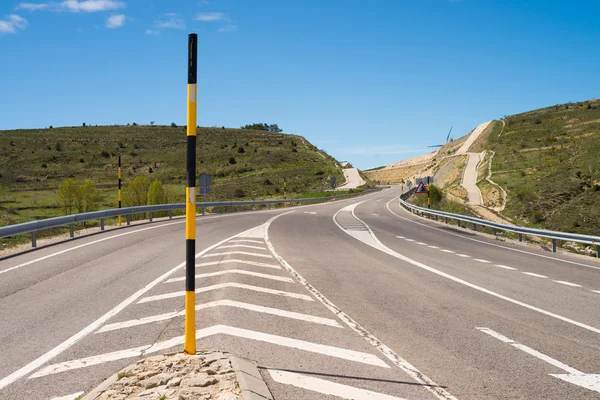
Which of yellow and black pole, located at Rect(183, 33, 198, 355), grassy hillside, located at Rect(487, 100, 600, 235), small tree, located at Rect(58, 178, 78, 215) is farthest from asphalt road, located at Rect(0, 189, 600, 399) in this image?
grassy hillside, located at Rect(487, 100, 600, 235)

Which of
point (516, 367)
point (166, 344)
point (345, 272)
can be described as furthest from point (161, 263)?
point (516, 367)

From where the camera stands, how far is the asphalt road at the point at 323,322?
513 cm

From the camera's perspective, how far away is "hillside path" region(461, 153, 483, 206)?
60.5m

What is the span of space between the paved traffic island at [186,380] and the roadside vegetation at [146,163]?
39.6 m

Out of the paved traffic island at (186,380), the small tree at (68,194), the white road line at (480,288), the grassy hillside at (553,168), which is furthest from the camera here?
the grassy hillside at (553,168)

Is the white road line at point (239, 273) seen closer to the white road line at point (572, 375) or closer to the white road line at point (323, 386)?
the white road line at point (572, 375)

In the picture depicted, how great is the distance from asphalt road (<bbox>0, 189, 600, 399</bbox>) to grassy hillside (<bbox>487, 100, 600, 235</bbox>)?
2891cm

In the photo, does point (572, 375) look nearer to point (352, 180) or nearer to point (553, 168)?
point (553, 168)

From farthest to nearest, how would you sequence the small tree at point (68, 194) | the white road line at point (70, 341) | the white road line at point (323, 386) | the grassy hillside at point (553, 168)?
1. the grassy hillside at point (553, 168)
2. the small tree at point (68, 194)
3. the white road line at point (70, 341)
4. the white road line at point (323, 386)

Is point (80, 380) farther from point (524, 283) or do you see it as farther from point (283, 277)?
point (524, 283)

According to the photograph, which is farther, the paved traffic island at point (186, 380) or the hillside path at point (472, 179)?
the hillside path at point (472, 179)

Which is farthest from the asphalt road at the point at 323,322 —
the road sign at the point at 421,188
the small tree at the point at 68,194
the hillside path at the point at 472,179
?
the hillside path at the point at 472,179

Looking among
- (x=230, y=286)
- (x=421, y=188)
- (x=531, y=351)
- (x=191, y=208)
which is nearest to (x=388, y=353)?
(x=531, y=351)

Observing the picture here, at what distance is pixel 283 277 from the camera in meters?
11.1
